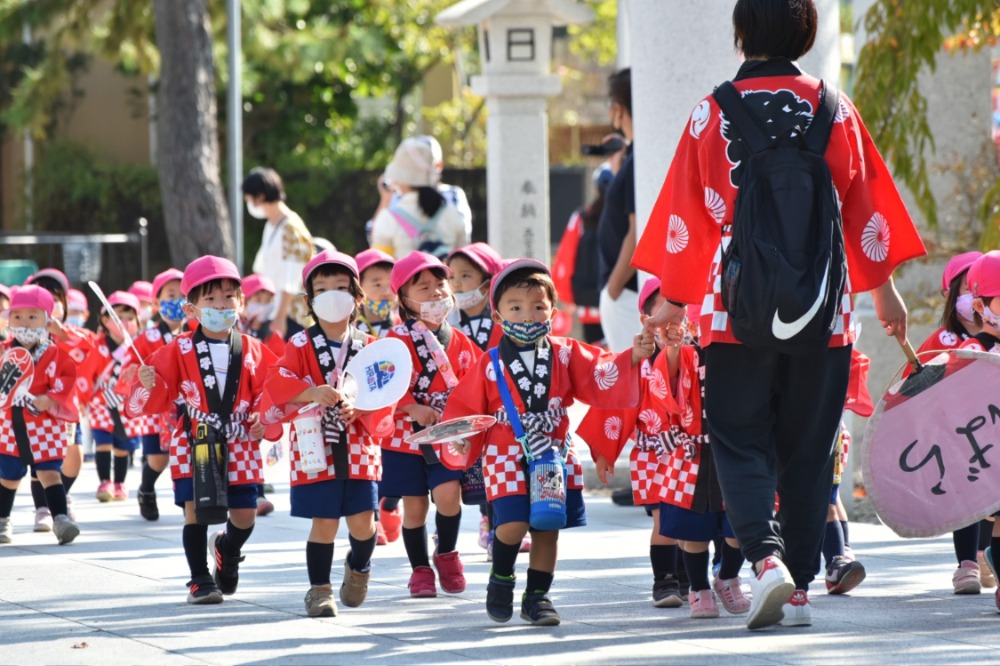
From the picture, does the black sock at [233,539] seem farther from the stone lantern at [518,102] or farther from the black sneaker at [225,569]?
the stone lantern at [518,102]

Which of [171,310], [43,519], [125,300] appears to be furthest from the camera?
[125,300]

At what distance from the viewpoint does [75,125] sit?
24.4m

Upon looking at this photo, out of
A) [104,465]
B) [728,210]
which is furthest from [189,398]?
[104,465]

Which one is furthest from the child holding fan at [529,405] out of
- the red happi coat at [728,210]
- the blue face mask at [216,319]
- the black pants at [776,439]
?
the blue face mask at [216,319]

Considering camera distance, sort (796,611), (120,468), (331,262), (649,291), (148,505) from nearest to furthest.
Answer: (796,611)
(331,262)
(649,291)
(148,505)
(120,468)

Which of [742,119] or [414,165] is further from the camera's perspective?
[414,165]

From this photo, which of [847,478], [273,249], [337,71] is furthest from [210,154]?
[847,478]

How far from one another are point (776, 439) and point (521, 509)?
0.90 m

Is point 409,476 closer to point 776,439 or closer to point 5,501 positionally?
point 776,439

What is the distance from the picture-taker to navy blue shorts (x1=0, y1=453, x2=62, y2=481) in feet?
27.1

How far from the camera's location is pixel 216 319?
6488 millimetres

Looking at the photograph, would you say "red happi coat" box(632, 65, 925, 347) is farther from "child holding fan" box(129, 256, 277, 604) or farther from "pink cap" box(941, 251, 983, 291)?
"child holding fan" box(129, 256, 277, 604)

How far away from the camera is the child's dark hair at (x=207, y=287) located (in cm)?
651

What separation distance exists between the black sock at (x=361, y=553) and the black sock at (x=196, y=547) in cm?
61
